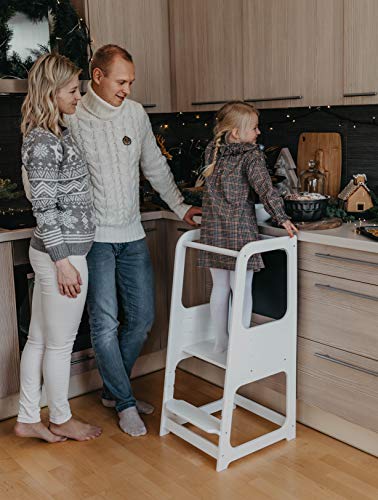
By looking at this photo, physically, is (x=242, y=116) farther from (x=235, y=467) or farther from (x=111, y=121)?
(x=235, y=467)

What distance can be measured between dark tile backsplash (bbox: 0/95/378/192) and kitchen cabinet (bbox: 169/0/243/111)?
30 cm

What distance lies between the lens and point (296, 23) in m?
2.71

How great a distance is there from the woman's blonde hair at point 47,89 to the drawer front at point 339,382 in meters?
1.26

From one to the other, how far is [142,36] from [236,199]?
1196mm

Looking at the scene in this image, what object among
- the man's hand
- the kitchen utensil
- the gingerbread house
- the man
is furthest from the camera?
the kitchen utensil

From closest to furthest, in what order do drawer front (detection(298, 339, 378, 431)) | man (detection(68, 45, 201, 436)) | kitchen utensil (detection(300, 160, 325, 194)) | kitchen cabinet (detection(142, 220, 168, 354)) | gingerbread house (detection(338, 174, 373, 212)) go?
1. drawer front (detection(298, 339, 378, 431))
2. man (detection(68, 45, 201, 436))
3. gingerbread house (detection(338, 174, 373, 212))
4. kitchen utensil (detection(300, 160, 325, 194))
5. kitchen cabinet (detection(142, 220, 168, 354))

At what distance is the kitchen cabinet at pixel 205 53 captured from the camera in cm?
301

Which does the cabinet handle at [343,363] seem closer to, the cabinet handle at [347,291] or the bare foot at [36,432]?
the cabinet handle at [347,291]

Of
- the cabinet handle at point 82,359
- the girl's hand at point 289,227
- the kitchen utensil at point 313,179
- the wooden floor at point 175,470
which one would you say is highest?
the kitchen utensil at point 313,179

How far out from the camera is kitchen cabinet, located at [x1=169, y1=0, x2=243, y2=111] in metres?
3.01

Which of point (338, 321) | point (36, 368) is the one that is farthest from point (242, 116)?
point (36, 368)

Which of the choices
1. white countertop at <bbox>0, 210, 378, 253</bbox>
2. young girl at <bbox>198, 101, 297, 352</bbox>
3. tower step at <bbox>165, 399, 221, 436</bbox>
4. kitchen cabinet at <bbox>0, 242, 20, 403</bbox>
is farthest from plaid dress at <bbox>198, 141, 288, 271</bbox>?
kitchen cabinet at <bbox>0, 242, 20, 403</bbox>

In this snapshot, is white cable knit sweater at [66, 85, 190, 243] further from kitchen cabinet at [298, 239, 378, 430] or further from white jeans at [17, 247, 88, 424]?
kitchen cabinet at [298, 239, 378, 430]

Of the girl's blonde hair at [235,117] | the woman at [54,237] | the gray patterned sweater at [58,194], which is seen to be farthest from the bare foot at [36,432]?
the girl's blonde hair at [235,117]
